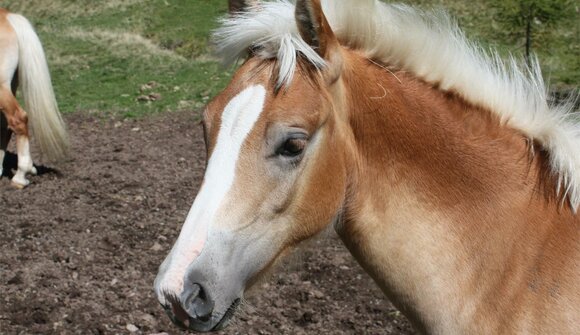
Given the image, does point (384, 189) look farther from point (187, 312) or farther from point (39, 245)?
point (39, 245)

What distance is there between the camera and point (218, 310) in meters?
2.10

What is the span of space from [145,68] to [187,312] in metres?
12.8

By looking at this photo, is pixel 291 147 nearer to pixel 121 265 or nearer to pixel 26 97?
pixel 121 265

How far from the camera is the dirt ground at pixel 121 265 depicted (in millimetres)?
4426


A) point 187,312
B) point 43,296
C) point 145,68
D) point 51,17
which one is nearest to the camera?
point 187,312

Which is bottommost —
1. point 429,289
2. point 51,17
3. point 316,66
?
point 51,17

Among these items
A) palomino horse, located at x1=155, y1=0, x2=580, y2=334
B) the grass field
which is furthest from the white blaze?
the grass field

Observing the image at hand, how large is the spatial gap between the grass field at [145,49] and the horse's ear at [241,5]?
5.89 metres

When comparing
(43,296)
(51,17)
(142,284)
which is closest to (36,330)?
(43,296)

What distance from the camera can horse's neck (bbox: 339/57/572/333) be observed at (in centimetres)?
229

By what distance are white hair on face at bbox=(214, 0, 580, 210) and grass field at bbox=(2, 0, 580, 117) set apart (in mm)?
5420

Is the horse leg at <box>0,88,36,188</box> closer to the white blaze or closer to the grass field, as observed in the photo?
the grass field

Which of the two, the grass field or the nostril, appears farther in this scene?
the grass field

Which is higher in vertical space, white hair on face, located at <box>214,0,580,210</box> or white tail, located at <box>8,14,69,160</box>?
white hair on face, located at <box>214,0,580,210</box>
